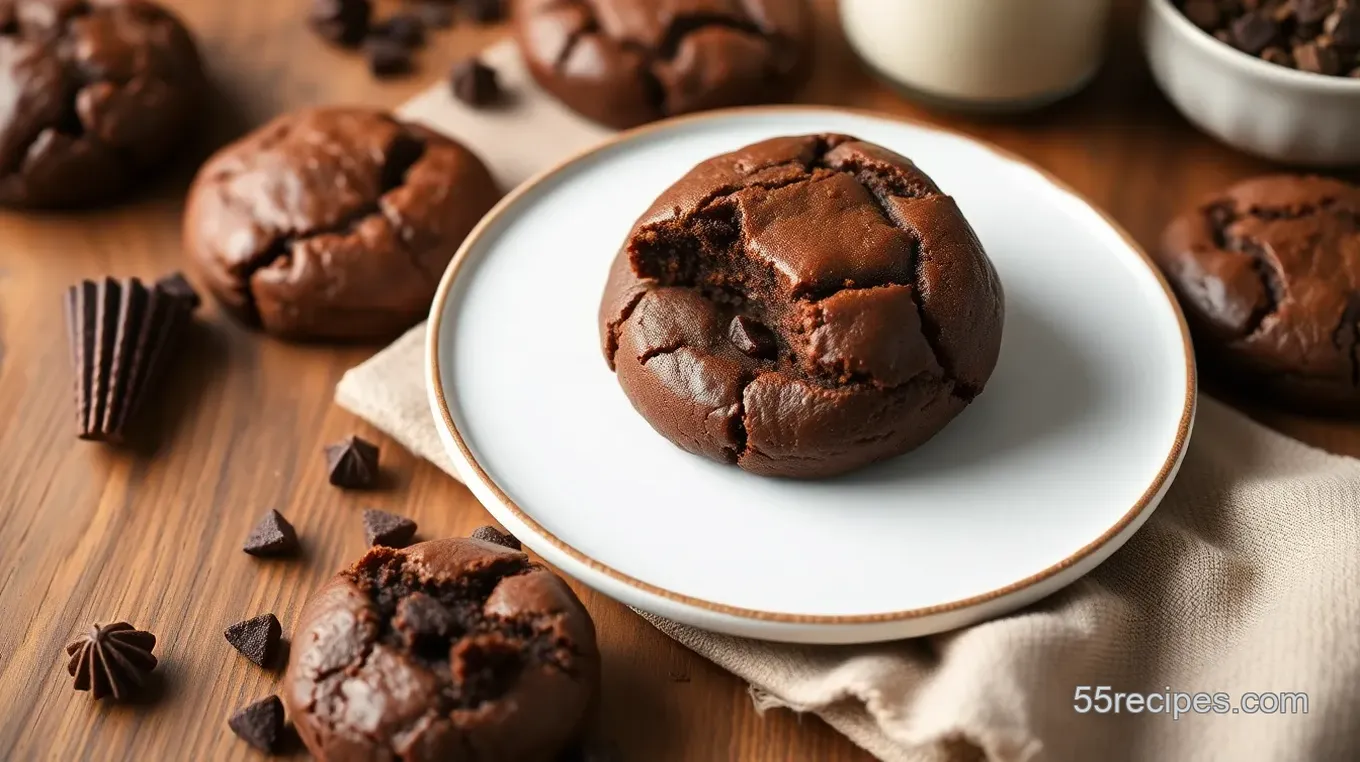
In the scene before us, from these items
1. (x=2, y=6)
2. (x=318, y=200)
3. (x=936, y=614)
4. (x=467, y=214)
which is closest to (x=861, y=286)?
(x=936, y=614)

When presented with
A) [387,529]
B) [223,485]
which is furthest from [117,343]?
[387,529]

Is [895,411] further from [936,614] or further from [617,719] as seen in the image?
[617,719]

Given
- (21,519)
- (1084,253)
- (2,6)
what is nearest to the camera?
(21,519)

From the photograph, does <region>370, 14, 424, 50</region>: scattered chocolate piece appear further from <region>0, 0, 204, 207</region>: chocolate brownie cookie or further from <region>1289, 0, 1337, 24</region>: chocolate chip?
<region>1289, 0, 1337, 24</region>: chocolate chip

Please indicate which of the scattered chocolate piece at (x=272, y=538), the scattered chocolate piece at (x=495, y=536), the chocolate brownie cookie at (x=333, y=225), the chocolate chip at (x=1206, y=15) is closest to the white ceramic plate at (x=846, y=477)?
the scattered chocolate piece at (x=495, y=536)

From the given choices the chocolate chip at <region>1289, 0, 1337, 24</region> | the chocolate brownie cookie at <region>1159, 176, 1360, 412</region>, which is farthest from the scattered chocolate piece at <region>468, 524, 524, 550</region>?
the chocolate chip at <region>1289, 0, 1337, 24</region>

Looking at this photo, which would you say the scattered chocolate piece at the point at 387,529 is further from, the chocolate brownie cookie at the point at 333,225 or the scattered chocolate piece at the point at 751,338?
the scattered chocolate piece at the point at 751,338

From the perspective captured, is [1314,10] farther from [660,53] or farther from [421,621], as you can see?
[421,621]
